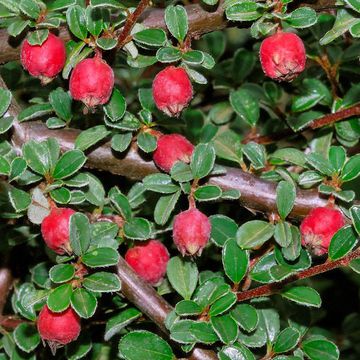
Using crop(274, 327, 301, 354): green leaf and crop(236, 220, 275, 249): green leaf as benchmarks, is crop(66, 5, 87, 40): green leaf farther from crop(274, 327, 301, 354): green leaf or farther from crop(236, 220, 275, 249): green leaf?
A: crop(274, 327, 301, 354): green leaf

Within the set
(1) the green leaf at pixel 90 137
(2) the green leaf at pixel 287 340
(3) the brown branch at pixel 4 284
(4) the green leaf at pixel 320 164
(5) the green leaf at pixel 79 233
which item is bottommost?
(3) the brown branch at pixel 4 284

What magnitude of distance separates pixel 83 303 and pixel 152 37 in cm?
40

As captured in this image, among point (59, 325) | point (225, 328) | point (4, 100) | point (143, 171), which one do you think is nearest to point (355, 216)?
point (225, 328)

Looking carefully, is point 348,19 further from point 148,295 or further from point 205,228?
point 148,295

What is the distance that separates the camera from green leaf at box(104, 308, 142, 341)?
121 centimetres

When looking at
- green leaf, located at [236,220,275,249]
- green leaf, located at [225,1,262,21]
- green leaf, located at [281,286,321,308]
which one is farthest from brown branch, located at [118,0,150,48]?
green leaf, located at [281,286,321,308]

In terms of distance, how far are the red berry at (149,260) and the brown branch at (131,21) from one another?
0.33 metres

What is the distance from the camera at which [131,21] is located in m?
1.15

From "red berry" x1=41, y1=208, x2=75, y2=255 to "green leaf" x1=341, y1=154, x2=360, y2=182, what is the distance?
1.45 feet

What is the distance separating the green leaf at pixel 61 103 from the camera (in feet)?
4.23

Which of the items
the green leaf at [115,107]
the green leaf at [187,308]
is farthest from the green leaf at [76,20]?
the green leaf at [187,308]

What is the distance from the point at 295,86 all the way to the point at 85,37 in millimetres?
515

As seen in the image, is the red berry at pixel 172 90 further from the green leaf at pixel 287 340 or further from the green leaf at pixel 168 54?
the green leaf at pixel 287 340

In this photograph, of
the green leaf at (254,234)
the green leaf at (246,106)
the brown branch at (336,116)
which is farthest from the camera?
the green leaf at (246,106)
